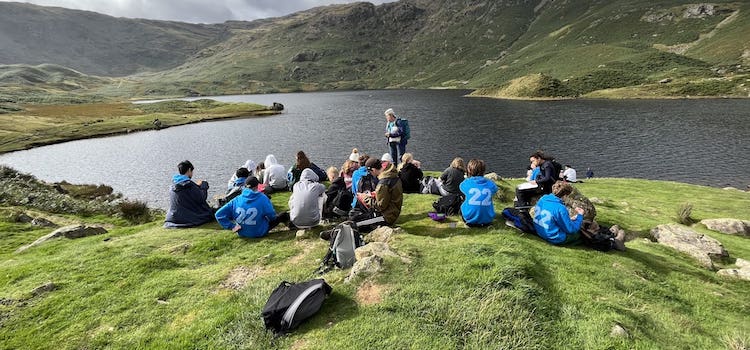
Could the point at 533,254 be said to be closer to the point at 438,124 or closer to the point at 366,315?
the point at 366,315

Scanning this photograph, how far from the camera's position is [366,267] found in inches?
368

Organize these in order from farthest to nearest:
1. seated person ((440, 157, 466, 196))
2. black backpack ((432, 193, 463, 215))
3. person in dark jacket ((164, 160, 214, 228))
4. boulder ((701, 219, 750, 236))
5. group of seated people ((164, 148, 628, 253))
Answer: boulder ((701, 219, 750, 236))
seated person ((440, 157, 466, 196))
person in dark jacket ((164, 160, 214, 228))
black backpack ((432, 193, 463, 215))
group of seated people ((164, 148, 628, 253))

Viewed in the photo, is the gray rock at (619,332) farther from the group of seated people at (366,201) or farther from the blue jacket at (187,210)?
the blue jacket at (187,210)

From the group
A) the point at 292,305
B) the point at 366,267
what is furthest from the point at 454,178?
the point at 292,305

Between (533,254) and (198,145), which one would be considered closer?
(533,254)

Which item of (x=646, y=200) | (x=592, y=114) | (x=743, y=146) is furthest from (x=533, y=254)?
(x=592, y=114)

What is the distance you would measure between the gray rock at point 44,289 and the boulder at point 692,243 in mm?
21657

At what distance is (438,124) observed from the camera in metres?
91.8

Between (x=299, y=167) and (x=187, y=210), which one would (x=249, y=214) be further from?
(x=299, y=167)

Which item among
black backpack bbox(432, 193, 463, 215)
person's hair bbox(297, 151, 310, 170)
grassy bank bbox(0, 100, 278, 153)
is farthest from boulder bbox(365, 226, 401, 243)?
grassy bank bbox(0, 100, 278, 153)

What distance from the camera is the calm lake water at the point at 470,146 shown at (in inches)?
1873

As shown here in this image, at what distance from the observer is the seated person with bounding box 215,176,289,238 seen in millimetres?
13477

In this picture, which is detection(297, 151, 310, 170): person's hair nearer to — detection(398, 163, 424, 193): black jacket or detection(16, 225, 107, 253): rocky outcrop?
detection(398, 163, 424, 193): black jacket

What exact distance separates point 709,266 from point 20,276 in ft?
77.3
